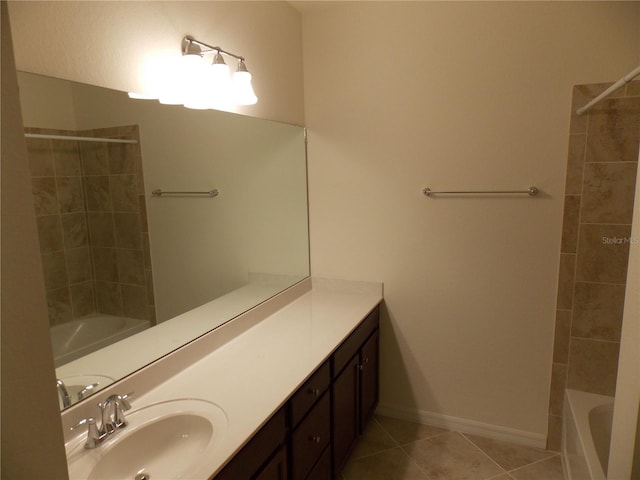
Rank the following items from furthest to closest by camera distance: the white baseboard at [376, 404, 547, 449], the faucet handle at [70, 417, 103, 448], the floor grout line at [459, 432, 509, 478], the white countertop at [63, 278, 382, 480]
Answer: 1. the white baseboard at [376, 404, 547, 449]
2. the floor grout line at [459, 432, 509, 478]
3. the white countertop at [63, 278, 382, 480]
4. the faucet handle at [70, 417, 103, 448]

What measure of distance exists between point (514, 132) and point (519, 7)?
23.2 inches

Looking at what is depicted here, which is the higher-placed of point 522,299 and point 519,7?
point 519,7

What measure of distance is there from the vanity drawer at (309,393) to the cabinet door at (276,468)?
0.11 metres

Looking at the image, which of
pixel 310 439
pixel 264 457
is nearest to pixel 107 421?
pixel 264 457

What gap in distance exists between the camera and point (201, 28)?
1.65 metres

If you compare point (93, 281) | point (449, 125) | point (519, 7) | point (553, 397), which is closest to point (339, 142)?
point (449, 125)

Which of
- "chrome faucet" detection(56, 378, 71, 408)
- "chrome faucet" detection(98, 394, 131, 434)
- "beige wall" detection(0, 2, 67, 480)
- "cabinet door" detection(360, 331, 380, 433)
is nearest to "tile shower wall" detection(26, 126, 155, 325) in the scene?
"chrome faucet" detection(56, 378, 71, 408)

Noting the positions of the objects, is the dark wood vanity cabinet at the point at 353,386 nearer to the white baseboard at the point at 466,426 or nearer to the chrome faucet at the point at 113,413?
the white baseboard at the point at 466,426

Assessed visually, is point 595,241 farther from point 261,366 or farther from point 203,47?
point 203,47

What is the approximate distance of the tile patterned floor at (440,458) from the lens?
6.89ft

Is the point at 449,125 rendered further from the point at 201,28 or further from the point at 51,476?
the point at 51,476

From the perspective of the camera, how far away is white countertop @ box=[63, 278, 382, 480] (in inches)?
50.3

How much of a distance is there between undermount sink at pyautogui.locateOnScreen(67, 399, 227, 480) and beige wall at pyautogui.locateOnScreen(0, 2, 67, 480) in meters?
0.65

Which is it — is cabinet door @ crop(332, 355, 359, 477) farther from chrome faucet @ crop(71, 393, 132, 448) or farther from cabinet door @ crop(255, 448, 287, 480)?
chrome faucet @ crop(71, 393, 132, 448)
